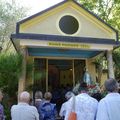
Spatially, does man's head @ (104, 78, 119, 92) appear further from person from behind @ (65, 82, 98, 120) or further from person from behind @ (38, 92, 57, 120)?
person from behind @ (38, 92, 57, 120)

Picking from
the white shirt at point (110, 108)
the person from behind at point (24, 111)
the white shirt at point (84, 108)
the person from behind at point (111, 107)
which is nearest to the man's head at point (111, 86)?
the person from behind at point (111, 107)

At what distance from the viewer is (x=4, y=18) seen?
31.5m

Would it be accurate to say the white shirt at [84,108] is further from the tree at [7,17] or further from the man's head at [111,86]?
the tree at [7,17]

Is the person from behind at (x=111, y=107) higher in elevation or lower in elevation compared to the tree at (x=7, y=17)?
lower

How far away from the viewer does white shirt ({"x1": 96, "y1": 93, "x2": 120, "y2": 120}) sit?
4430 millimetres

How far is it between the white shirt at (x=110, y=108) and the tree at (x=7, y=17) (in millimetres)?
27652

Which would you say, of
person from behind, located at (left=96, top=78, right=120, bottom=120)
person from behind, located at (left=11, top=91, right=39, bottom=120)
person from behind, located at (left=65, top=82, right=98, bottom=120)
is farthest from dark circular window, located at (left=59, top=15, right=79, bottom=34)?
person from behind, located at (left=96, top=78, right=120, bottom=120)

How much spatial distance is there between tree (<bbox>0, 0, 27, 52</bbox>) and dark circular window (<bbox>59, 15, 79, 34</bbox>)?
19044 millimetres

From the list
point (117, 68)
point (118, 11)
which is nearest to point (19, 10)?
point (118, 11)

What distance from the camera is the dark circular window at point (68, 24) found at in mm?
12992

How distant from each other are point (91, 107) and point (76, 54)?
9.61 meters

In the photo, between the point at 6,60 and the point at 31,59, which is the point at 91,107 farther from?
the point at 31,59

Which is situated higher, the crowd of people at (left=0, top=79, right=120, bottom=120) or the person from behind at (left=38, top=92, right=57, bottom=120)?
the crowd of people at (left=0, top=79, right=120, bottom=120)

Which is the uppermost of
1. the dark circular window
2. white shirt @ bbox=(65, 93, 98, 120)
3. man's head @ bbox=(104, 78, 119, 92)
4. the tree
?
the tree
